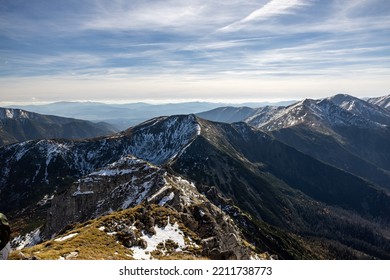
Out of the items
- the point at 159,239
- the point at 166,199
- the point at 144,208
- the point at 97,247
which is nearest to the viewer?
the point at 97,247

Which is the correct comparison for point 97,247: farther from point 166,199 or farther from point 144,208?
point 166,199

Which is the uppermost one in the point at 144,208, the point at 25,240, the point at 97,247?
the point at 97,247

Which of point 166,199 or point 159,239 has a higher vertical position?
point 159,239

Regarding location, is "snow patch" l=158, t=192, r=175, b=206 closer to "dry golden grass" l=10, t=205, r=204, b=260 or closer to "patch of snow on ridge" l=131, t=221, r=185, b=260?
"dry golden grass" l=10, t=205, r=204, b=260

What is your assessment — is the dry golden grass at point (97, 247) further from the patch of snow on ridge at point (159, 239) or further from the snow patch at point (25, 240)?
the snow patch at point (25, 240)

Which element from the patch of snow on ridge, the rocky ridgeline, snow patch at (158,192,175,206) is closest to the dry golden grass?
the rocky ridgeline

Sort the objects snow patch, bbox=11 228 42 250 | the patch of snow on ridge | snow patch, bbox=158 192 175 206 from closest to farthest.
Result: the patch of snow on ridge
snow patch, bbox=158 192 175 206
snow patch, bbox=11 228 42 250

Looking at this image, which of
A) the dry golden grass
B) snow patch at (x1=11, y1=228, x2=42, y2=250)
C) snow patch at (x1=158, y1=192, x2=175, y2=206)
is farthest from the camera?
snow patch at (x1=11, y1=228, x2=42, y2=250)

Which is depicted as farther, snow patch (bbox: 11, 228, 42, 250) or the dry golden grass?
snow patch (bbox: 11, 228, 42, 250)

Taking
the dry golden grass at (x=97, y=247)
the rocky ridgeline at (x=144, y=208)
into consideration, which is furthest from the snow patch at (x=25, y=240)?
the dry golden grass at (x=97, y=247)

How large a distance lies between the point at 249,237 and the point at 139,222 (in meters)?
148

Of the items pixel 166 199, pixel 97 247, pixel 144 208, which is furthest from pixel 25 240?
pixel 97 247
